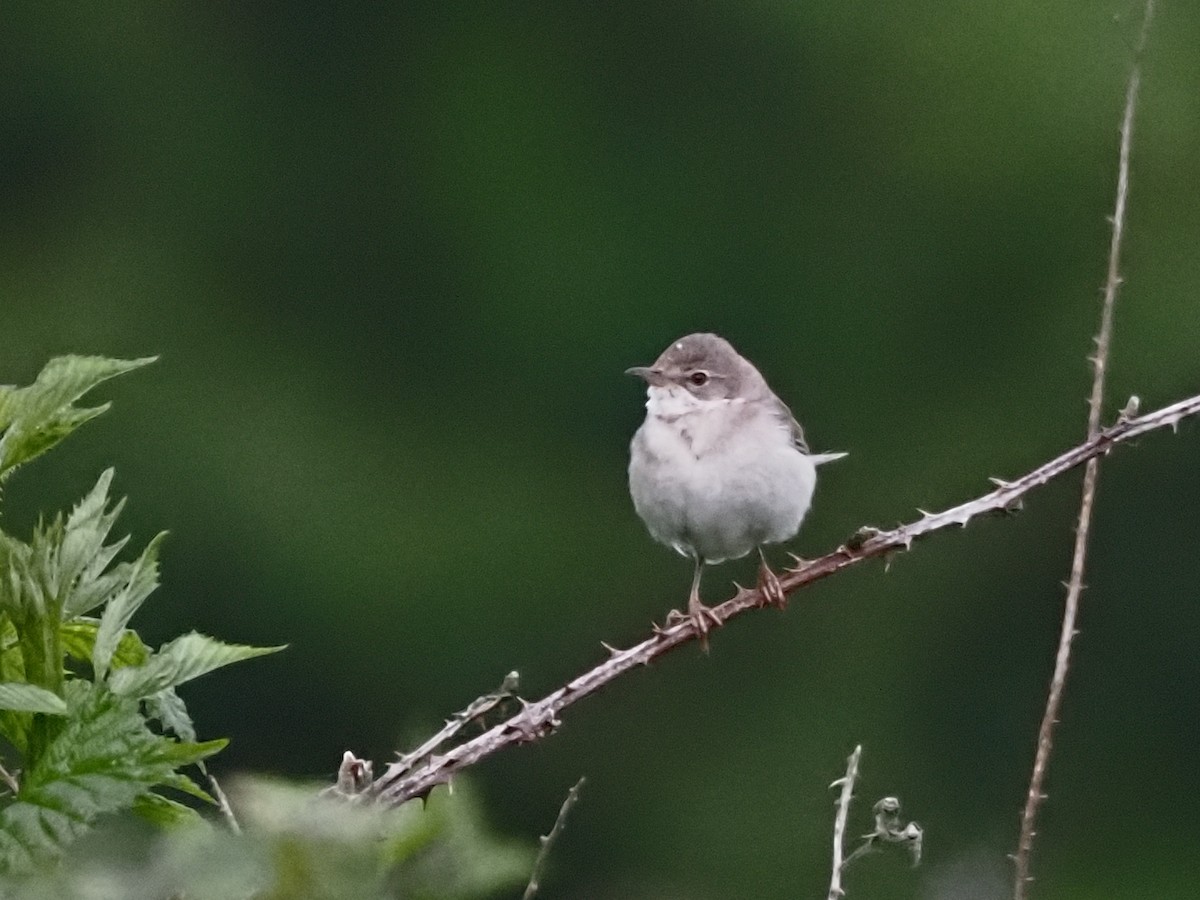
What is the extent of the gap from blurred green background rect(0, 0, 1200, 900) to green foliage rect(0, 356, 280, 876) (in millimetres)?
15935

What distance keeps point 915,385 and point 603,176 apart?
4032mm

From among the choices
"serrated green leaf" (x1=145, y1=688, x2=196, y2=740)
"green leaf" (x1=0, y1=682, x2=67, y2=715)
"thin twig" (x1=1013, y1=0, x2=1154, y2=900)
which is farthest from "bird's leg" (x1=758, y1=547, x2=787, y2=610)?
"green leaf" (x1=0, y1=682, x2=67, y2=715)

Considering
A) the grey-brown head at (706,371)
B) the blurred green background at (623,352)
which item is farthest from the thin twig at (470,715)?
the blurred green background at (623,352)

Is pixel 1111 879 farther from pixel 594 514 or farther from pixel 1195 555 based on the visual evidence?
pixel 594 514

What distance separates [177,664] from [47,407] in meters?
0.23

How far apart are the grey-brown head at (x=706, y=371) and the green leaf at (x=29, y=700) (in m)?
3.75

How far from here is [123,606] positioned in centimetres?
194

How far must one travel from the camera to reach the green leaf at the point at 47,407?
1.98m

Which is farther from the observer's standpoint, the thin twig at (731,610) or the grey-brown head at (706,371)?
the grey-brown head at (706,371)

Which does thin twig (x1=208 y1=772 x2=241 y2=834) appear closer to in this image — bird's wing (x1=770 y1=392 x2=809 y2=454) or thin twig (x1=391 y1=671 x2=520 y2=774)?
thin twig (x1=391 y1=671 x2=520 y2=774)

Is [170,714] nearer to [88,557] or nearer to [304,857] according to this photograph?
[88,557]

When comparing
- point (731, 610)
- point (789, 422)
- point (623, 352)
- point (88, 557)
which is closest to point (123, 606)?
point (88, 557)

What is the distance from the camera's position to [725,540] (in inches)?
200

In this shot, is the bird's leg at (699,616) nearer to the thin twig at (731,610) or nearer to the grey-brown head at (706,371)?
the thin twig at (731,610)
